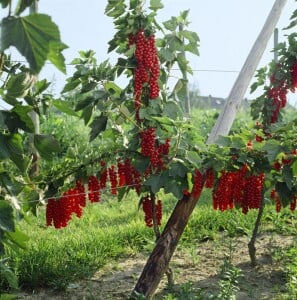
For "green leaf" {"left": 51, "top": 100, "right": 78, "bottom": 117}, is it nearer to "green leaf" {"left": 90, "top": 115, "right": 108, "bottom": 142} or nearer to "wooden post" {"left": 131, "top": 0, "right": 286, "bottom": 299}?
"green leaf" {"left": 90, "top": 115, "right": 108, "bottom": 142}

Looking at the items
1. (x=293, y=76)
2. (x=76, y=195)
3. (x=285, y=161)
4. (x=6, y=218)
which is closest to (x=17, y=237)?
(x=6, y=218)

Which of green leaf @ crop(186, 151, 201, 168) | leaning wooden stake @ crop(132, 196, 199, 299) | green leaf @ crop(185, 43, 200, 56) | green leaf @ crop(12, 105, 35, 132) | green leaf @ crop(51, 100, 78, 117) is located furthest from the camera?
leaning wooden stake @ crop(132, 196, 199, 299)

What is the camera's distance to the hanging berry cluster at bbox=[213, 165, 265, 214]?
3.43m

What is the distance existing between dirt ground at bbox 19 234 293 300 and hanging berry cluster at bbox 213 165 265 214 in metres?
0.45

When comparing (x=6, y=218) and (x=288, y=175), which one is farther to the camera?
(x=288, y=175)

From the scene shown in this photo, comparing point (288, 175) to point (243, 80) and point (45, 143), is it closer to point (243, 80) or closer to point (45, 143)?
point (243, 80)

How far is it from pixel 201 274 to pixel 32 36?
3404 mm

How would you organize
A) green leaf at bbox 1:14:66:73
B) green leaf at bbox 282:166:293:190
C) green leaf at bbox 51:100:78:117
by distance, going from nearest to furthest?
green leaf at bbox 1:14:66:73, green leaf at bbox 51:100:78:117, green leaf at bbox 282:166:293:190

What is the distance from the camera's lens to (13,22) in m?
0.98

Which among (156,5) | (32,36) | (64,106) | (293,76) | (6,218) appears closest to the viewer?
(32,36)

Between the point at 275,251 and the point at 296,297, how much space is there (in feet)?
2.50

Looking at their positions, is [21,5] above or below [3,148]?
above

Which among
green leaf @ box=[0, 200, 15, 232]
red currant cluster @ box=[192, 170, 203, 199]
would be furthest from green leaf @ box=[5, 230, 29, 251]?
red currant cluster @ box=[192, 170, 203, 199]

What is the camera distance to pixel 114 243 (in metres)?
4.55
